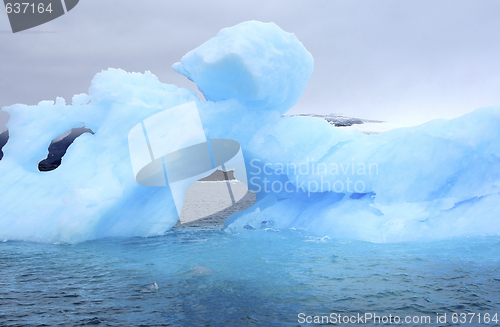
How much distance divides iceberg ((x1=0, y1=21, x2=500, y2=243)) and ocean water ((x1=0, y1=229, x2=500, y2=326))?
62cm

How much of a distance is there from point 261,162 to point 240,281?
409 centimetres

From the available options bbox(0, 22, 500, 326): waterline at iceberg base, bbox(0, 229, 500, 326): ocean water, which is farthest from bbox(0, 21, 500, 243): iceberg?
bbox(0, 229, 500, 326): ocean water

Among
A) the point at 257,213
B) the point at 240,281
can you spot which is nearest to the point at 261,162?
the point at 257,213

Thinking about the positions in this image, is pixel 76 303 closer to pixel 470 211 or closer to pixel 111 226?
pixel 111 226

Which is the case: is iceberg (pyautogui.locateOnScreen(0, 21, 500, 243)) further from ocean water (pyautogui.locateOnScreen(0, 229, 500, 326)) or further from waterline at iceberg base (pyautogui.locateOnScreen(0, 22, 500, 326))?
ocean water (pyautogui.locateOnScreen(0, 229, 500, 326))

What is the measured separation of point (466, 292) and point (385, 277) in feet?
3.24

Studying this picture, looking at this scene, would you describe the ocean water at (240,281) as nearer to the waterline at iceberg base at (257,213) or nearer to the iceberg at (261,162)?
the waterline at iceberg base at (257,213)

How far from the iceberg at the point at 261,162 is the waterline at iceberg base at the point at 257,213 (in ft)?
0.09

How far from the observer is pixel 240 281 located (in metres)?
5.57

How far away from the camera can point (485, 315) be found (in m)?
4.32

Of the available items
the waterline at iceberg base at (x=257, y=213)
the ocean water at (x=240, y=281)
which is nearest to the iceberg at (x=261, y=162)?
the waterline at iceberg base at (x=257, y=213)

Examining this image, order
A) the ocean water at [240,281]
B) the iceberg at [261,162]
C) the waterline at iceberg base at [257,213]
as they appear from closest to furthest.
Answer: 1. the ocean water at [240,281]
2. the waterline at iceberg base at [257,213]
3. the iceberg at [261,162]

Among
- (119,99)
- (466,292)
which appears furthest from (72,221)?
(466,292)

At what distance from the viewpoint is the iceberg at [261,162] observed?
7980 millimetres
